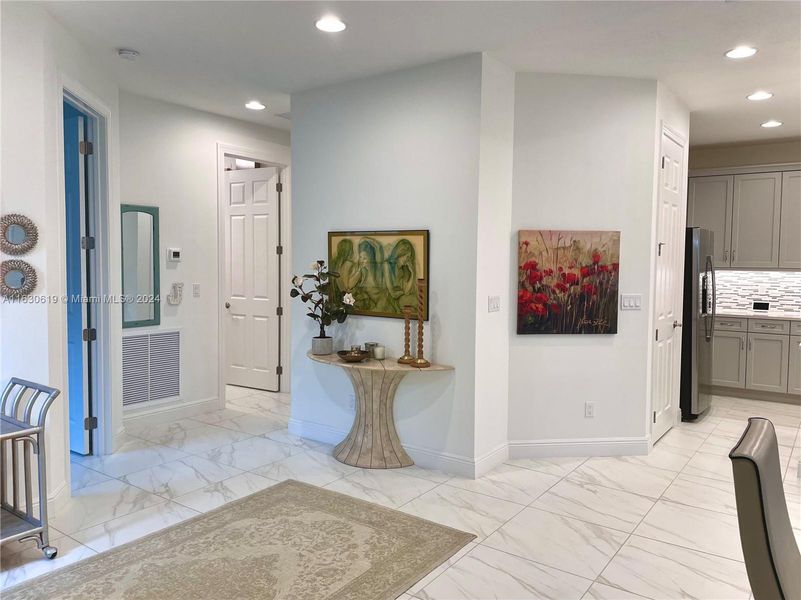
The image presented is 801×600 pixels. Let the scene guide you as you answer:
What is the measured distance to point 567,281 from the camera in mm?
4301

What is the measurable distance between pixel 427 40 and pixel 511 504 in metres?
2.79

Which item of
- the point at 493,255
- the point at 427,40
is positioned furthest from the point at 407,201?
the point at 427,40

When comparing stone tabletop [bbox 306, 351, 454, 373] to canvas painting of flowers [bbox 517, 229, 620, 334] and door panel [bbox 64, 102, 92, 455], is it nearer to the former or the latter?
canvas painting of flowers [bbox 517, 229, 620, 334]

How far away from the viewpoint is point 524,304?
4246 mm

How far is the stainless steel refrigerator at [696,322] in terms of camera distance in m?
5.24

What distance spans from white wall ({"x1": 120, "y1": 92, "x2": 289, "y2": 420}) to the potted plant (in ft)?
4.63

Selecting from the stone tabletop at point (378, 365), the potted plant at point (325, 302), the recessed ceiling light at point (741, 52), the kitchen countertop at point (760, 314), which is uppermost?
the recessed ceiling light at point (741, 52)

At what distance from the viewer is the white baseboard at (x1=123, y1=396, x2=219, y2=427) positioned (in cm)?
501

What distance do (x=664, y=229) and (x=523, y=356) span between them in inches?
61.2

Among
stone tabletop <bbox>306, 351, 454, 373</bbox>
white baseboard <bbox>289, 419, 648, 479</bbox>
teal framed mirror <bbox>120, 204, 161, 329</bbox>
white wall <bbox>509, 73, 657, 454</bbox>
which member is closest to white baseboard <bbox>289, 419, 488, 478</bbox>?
white baseboard <bbox>289, 419, 648, 479</bbox>

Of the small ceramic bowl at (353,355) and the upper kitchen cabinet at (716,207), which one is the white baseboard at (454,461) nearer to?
the small ceramic bowl at (353,355)

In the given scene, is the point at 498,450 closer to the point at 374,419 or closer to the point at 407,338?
the point at 374,419

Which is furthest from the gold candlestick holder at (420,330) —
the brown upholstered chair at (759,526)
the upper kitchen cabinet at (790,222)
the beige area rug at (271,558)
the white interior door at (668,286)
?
the upper kitchen cabinet at (790,222)

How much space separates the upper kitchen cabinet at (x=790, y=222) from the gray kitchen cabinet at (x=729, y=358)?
2.88ft
